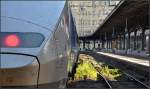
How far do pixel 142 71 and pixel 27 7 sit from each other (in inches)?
711

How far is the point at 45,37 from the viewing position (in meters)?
5.98

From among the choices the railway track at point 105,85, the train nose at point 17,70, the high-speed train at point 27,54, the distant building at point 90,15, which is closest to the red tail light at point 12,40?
the high-speed train at point 27,54

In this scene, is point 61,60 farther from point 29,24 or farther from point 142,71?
point 142,71

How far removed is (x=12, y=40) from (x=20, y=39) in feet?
0.39

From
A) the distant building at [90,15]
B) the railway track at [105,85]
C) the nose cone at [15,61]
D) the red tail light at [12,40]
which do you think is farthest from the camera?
the distant building at [90,15]

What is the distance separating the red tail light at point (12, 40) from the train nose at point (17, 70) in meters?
0.18


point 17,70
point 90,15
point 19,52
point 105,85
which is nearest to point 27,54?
point 19,52

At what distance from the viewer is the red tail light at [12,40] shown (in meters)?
5.77

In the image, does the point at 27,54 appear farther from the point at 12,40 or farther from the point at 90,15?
the point at 90,15

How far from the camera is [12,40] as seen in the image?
5812 millimetres

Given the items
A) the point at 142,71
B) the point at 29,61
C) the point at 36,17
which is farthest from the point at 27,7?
the point at 142,71

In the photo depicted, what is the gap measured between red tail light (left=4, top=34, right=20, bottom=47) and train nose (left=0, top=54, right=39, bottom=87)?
0.61ft

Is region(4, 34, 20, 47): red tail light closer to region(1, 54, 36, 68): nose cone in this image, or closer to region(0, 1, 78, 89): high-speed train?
region(0, 1, 78, 89): high-speed train

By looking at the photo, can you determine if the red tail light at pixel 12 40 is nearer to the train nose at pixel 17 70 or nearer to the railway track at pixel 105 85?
the train nose at pixel 17 70
